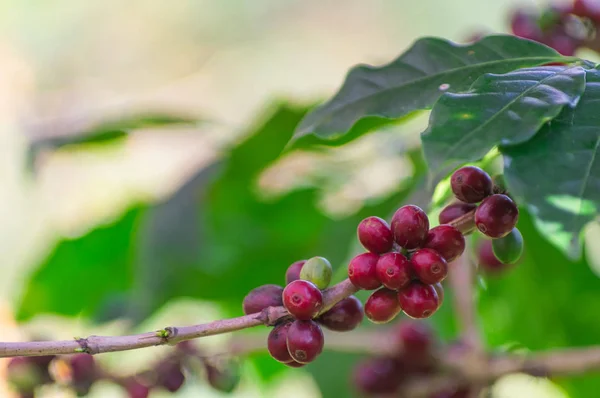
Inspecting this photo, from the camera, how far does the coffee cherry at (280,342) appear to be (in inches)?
21.4

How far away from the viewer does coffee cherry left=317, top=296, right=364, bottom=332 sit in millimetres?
568

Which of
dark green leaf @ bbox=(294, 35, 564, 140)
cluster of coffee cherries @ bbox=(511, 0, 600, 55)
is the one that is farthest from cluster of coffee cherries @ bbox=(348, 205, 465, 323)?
cluster of coffee cherries @ bbox=(511, 0, 600, 55)

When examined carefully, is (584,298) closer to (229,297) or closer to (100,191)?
(229,297)

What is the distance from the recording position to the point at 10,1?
4199 millimetres

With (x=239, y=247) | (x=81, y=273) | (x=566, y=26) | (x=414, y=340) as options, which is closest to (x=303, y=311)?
(x=414, y=340)

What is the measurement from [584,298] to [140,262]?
2.40ft

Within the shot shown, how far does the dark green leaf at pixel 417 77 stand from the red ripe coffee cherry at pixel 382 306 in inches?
6.4

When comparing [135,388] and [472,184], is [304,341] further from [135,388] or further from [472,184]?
[135,388]

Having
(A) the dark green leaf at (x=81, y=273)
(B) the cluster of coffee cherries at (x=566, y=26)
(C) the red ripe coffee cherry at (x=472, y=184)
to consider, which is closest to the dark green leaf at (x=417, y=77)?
(C) the red ripe coffee cherry at (x=472, y=184)

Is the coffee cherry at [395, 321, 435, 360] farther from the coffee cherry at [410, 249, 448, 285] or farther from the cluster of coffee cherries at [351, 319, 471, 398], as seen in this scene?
the coffee cherry at [410, 249, 448, 285]

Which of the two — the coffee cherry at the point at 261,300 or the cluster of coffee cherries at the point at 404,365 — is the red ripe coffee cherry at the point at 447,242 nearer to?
the coffee cherry at the point at 261,300

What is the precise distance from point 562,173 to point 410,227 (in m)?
0.11

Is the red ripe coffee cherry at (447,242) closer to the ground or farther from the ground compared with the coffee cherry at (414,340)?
farther from the ground

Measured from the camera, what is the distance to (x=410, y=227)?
0.53m
